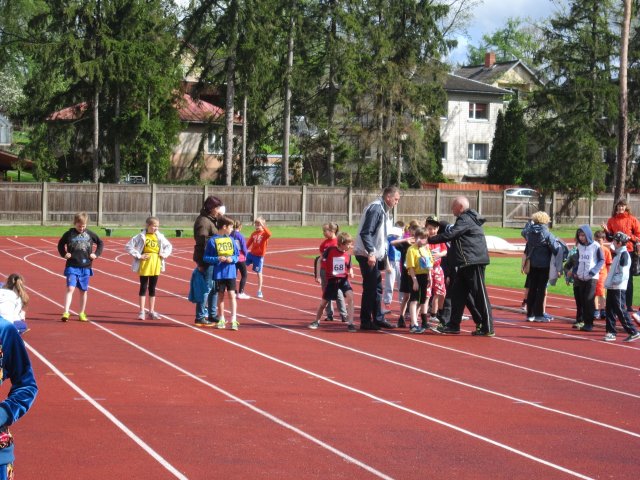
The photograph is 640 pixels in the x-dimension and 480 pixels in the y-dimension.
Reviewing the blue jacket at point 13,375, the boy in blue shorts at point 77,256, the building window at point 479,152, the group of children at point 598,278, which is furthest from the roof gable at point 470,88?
the blue jacket at point 13,375

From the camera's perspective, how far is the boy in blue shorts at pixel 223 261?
15.2 m

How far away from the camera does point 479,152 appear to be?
79.7 meters

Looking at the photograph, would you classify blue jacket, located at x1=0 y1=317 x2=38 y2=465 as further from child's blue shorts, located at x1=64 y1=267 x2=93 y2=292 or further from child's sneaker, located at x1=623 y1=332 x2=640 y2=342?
child's sneaker, located at x1=623 y1=332 x2=640 y2=342

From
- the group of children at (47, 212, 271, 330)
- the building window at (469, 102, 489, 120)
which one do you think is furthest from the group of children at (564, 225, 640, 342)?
the building window at (469, 102, 489, 120)

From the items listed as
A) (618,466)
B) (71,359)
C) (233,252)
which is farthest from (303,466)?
(233,252)

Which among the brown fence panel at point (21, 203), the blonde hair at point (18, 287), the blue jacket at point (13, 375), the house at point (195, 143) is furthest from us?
the house at point (195, 143)

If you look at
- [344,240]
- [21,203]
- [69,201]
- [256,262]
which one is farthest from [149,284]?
[69,201]

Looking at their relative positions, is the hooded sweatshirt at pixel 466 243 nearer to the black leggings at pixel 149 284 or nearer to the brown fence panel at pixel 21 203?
the black leggings at pixel 149 284

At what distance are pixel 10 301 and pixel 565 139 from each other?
178 feet

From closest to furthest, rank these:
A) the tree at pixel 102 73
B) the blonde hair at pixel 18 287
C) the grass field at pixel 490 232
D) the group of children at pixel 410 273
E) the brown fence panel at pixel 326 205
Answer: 1. the blonde hair at pixel 18 287
2. the group of children at pixel 410 273
3. the grass field at pixel 490 232
4. the tree at pixel 102 73
5. the brown fence panel at pixel 326 205

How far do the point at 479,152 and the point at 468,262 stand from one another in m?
65.8

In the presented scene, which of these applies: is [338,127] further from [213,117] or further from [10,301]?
[10,301]

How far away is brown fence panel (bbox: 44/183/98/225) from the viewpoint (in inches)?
1805

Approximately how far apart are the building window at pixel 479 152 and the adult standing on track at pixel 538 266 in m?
62.3
